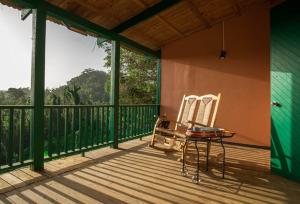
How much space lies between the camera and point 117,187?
10.2 feet

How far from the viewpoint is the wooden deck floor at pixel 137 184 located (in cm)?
278

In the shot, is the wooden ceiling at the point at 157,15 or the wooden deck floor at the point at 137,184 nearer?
the wooden deck floor at the point at 137,184

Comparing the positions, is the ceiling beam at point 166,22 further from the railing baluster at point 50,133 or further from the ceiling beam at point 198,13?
the railing baluster at point 50,133

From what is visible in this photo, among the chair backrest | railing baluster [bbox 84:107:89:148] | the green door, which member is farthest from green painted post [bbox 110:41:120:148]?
the green door

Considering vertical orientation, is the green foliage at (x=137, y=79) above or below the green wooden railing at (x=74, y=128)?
above

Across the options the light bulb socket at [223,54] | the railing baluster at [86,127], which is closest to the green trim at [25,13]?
the railing baluster at [86,127]

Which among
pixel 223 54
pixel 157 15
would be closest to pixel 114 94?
pixel 157 15

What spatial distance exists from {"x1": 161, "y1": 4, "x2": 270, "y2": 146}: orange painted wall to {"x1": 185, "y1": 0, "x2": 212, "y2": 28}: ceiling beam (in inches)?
14.2

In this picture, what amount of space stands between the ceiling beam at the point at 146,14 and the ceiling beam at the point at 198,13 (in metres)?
0.48

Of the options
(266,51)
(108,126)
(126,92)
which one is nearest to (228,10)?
(266,51)

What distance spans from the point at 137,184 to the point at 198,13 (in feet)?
13.4

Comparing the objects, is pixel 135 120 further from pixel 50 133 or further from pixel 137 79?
pixel 137 79

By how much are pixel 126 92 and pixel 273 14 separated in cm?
798

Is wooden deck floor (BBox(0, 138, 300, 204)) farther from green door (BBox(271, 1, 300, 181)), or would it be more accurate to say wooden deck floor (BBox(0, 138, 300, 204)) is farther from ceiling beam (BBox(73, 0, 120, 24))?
ceiling beam (BBox(73, 0, 120, 24))
